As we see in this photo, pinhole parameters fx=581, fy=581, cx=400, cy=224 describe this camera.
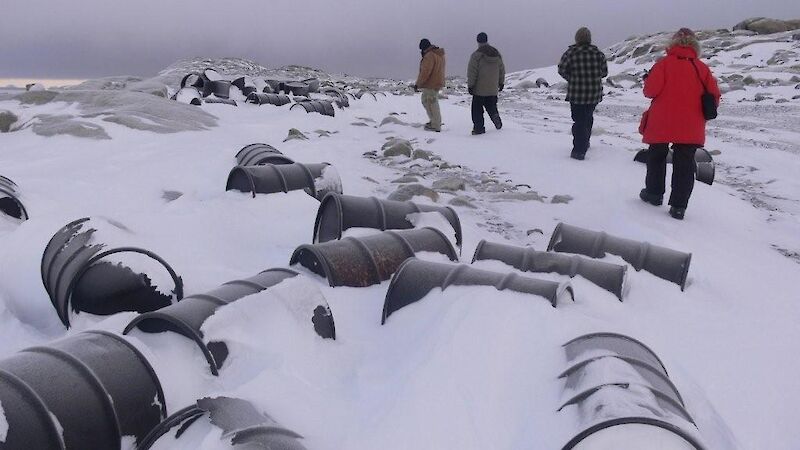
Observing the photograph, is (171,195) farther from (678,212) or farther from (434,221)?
(678,212)

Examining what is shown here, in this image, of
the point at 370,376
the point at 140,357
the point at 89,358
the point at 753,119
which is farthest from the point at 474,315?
the point at 753,119

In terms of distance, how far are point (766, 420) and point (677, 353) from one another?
1.65ft

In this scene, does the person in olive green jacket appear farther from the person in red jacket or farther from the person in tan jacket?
the person in red jacket

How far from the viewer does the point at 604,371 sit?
1868 mm

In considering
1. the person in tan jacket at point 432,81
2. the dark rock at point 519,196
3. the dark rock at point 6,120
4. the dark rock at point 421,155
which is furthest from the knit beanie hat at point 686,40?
the dark rock at point 6,120

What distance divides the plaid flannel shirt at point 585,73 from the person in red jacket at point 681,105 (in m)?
2.25

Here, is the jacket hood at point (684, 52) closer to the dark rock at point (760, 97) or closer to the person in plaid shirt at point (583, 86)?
the person in plaid shirt at point (583, 86)

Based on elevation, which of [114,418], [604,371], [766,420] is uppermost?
[604,371]

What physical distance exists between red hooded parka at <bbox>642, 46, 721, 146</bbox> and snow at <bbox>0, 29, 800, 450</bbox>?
29.7 inches

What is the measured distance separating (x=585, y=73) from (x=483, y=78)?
7.65ft

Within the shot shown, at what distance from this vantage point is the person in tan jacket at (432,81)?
10.8 metres

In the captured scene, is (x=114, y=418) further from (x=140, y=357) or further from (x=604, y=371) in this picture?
(x=604, y=371)

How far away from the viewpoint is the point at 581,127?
24.9 feet

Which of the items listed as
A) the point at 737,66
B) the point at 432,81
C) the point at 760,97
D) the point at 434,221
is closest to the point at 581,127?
the point at 432,81
